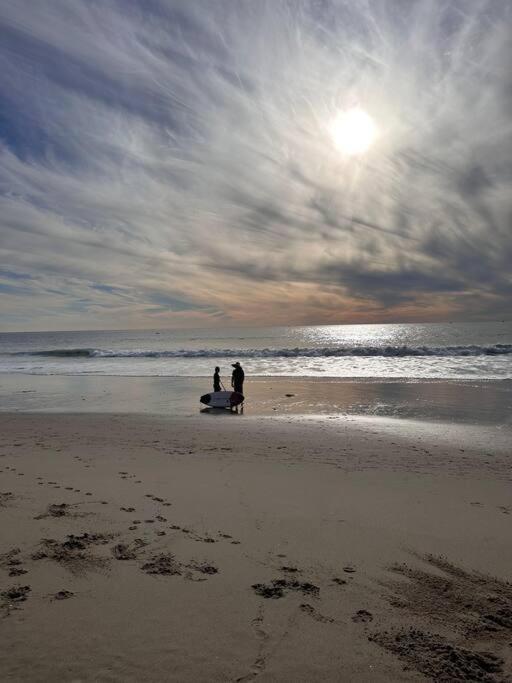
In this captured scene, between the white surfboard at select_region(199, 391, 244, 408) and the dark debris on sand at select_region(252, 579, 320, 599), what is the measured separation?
36.8 feet

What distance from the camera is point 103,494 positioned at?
6.20 m

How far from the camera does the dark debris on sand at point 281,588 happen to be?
→ 379cm

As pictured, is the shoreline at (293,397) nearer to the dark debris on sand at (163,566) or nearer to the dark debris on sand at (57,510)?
the dark debris on sand at (57,510)

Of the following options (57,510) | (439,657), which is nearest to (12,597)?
(57,510)

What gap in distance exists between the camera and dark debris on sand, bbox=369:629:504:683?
289cm

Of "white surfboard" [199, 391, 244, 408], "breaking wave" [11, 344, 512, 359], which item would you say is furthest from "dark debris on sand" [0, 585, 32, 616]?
"breaking wave" [11, 344, 512, 359]

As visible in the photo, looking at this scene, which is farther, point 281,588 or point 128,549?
point 128,549

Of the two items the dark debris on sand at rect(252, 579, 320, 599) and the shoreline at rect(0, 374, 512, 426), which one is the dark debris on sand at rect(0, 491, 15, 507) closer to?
the dark debris on sand at rect(252, 579, 320, 599)

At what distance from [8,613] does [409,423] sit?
10959mm

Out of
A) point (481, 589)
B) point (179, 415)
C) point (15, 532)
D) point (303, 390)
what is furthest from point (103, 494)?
point (303, 390)

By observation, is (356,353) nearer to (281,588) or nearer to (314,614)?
(281,588)

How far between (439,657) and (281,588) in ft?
4.41

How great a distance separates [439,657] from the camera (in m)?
3.05

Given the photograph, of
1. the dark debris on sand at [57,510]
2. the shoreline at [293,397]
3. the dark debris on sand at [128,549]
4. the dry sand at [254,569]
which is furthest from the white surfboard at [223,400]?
the dark debris on sand at [128,549]
